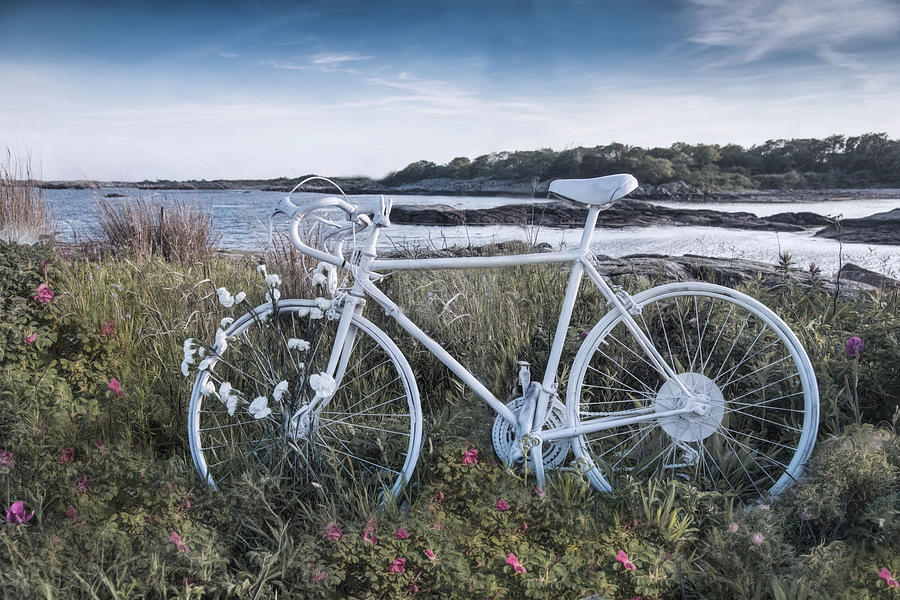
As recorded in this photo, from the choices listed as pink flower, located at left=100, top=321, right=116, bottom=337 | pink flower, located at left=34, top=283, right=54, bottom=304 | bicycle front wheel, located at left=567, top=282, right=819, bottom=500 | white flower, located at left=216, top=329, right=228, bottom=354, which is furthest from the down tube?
pink flower, located at left=34, top=283, right=54, bottom=304

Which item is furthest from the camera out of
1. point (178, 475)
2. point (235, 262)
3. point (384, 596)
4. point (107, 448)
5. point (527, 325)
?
point (235, 262)

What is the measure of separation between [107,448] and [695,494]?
2289 millimetres

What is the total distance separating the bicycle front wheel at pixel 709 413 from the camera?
2371mm

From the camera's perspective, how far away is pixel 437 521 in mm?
1983

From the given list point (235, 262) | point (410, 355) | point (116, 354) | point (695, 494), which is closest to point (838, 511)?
point (695, 494)

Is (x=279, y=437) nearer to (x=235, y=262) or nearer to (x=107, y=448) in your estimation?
(x=107, y=448)

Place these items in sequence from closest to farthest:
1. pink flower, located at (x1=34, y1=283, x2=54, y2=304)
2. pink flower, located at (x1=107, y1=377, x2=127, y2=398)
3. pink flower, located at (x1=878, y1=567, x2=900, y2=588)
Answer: pink flower, located at (x1=878, y1=567, x2=900, y2=588)
pink flower, located at (x1=107, y1=377, x2=127, y2=398)
pink flower, located at (x1=34, y1=283, x2=54, y2=304)

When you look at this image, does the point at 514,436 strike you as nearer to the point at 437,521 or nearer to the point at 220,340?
the point at 437,521

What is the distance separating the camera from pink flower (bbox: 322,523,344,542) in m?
1.93

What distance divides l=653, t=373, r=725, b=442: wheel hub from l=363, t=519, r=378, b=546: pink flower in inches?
46.9

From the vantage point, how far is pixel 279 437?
7.52ft

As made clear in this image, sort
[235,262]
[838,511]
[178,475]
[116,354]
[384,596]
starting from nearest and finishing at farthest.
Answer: [384,596]
[838,511]
[178,475]
[116,354]
[235,262]

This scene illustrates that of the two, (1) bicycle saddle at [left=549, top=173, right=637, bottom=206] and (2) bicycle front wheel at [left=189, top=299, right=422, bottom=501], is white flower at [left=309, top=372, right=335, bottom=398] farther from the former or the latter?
(1) bicycle saddle at [left=549, top=173, right=637, bottom=206]

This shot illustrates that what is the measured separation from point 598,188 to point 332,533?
4.85 feet
